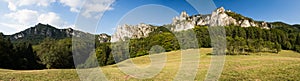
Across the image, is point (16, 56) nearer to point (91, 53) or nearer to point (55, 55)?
point (55, 55)

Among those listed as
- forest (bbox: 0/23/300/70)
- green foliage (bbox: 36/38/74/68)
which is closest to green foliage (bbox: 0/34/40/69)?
forest (bbox: 0/23/300/70)

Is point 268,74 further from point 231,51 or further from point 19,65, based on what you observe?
point 19,65

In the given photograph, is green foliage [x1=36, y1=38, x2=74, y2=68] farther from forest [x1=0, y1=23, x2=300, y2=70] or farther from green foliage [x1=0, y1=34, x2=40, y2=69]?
green foliage [x1=0, y1=34, x2=40, y2=69]

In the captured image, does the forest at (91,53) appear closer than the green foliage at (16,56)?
No

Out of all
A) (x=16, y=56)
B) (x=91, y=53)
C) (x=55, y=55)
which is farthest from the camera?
(x=91, y=53)

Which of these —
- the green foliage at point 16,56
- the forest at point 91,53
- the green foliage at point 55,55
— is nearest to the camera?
the green foliage at point 16,56

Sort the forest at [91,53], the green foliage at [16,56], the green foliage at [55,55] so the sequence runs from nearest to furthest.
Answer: the green foliage at [16,56] → the forest at [91,53] → the green foliage at [55,55]

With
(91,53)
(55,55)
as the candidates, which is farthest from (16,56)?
(91,53)

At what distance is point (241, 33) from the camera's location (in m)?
122

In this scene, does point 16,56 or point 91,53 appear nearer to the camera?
point 16,56

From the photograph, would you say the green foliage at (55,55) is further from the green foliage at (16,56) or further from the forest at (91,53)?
the green foliage at (16,56)

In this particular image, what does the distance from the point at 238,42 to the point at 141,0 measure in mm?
63196

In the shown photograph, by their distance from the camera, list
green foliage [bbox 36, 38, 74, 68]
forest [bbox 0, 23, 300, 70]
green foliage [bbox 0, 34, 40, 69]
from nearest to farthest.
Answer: green foliage [bbox 0, 34, 40, 69] < forest [bbox 0, 23, 300, 70] < green foliage [bbox 36, 38, 74, 68]

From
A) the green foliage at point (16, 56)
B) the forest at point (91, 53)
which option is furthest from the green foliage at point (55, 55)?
the green foliage at point (16, 56)
